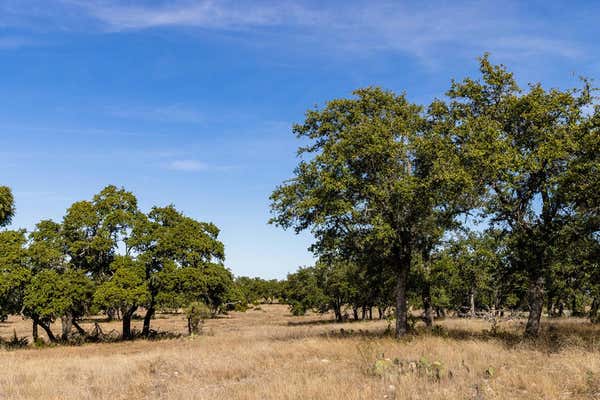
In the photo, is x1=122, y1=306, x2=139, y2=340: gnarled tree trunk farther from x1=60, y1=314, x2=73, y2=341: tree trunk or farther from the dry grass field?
the dry grass field

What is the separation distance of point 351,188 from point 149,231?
25667 millimetres

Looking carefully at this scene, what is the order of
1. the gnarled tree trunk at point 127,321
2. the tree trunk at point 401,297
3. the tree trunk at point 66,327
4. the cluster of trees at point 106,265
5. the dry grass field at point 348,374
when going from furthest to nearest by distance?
the gnarled tree trunk at point 127,321 → the tree trunk at point 66,327 → the cluster of trees at point 106,265 → the tree trunk at point 401,297 → the dry grass field at point 348,374

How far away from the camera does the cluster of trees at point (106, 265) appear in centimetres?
3709

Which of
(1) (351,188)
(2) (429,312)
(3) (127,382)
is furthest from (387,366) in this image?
(2) (429,312)

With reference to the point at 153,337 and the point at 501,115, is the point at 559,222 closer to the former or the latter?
the point at 501,115

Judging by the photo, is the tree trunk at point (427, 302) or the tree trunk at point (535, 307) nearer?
the tree trunk at point (535, 307)

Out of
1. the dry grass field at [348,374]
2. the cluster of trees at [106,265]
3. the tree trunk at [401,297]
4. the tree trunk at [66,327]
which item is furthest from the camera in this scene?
the tree trunk at [66,327]

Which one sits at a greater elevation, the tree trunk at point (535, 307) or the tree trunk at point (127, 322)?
the tree trunk at point (535, 307)

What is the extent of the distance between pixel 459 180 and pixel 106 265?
34.0 meters

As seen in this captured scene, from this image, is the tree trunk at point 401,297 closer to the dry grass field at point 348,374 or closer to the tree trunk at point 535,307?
the dry grass field at point 348,374

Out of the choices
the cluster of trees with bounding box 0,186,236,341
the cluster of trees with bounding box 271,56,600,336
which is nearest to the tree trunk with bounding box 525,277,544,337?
the cluster of trees with bounding box 271,56,600,336

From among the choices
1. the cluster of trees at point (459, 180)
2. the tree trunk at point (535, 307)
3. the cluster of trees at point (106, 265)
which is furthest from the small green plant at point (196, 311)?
the tree trunk at point (535, 307)

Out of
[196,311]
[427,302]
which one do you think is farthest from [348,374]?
[196,311]

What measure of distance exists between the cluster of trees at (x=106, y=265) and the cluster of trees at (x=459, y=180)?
19605 millimetres
